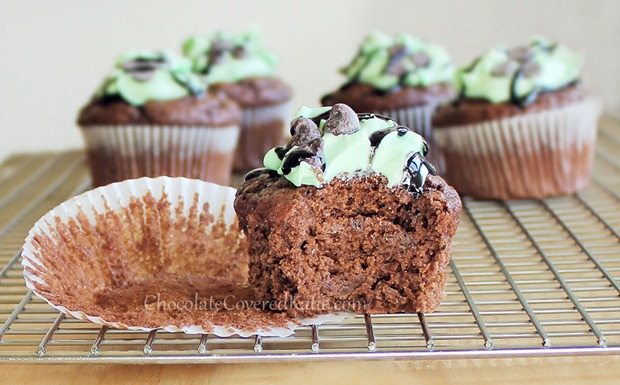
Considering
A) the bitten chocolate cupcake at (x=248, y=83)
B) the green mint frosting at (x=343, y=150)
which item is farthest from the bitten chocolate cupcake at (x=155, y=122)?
the green mint frosting at (x=343, y=150)

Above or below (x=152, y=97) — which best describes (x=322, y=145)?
above

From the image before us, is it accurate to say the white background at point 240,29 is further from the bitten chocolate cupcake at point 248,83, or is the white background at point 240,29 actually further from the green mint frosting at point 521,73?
the green mint frosting at point 521,73

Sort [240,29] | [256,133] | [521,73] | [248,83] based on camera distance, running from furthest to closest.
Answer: [240,29]
[256,133]
[248,83]
[521,73]

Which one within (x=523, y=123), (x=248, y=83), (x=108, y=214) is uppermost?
(x=108, y=214)

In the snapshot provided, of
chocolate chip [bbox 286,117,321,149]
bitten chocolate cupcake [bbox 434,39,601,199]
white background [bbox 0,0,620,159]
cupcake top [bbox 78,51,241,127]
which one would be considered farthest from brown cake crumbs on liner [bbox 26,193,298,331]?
white background [bbox 0,0,620,159]

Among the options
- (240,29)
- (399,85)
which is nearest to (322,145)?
(399,85)

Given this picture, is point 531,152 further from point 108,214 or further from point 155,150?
point 108,214

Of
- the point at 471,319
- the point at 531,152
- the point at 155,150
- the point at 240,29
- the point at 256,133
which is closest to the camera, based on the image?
the point at 471,319

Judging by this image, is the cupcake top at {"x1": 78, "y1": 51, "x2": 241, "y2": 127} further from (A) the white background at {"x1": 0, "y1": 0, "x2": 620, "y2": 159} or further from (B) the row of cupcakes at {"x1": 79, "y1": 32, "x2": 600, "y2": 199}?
(A) the white background at {"x1": 0, "y1": 0, "x2": 620, "y2": 159}
